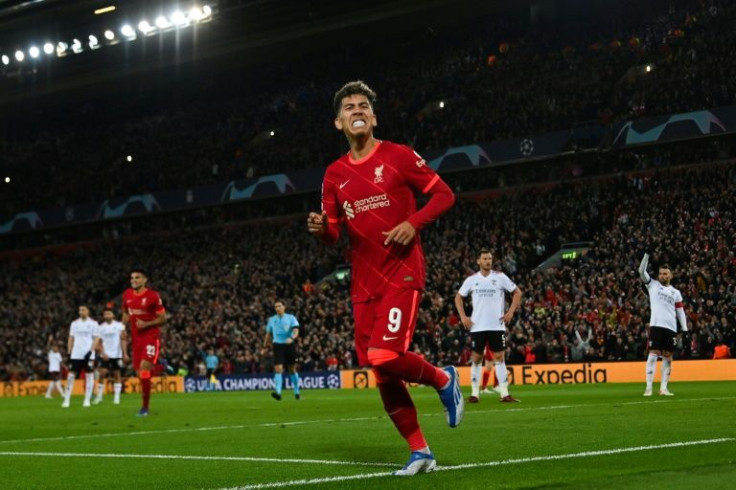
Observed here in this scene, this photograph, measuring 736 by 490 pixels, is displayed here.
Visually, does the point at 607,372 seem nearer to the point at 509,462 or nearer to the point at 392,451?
the point at 392,451

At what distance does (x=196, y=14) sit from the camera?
147 feet

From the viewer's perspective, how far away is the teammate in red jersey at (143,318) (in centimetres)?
1778

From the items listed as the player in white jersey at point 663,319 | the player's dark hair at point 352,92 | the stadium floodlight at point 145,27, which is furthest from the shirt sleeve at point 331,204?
the stadium floodlight at point 145,27

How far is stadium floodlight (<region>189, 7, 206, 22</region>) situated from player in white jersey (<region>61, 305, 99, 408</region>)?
68.0ft

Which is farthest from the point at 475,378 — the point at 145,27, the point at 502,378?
the point at 145,27

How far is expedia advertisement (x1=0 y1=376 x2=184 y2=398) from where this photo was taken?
132ft

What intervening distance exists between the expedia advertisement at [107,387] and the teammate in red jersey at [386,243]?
107 ft

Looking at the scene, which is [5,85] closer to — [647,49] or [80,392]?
[80,392]

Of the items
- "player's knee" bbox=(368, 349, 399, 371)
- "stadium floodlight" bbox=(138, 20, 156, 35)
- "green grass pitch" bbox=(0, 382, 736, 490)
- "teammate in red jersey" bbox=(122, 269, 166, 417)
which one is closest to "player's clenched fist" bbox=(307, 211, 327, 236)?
"player's knee" bbox=(368, 349, 399, 371)

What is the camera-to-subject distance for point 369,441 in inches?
413

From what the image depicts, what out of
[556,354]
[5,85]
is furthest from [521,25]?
[5,85]

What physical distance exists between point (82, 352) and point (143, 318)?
30.3 ft

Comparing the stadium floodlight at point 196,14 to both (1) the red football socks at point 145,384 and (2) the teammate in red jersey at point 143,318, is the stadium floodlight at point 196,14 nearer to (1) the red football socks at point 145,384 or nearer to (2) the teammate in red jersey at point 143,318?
(2) the teammate in red jersey at point 143,318

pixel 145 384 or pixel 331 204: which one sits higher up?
pixel 331 204
